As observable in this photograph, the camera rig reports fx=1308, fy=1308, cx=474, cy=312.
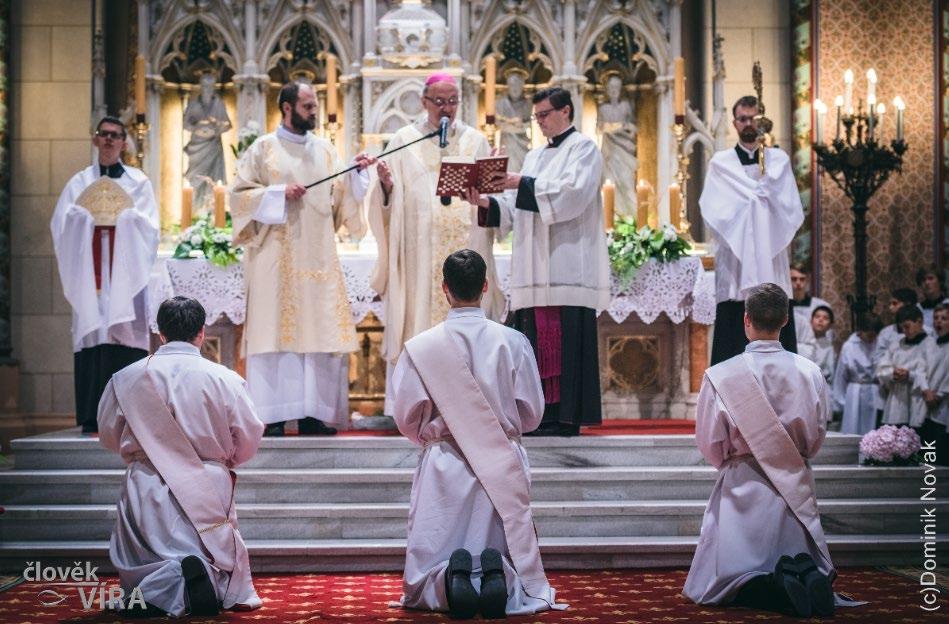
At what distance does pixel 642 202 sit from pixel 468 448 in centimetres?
487

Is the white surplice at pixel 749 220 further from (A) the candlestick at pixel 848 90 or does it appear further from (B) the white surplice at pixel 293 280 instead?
(A) the candlestick at pixel 848 90

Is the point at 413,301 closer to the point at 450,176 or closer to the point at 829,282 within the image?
the point at 450,176

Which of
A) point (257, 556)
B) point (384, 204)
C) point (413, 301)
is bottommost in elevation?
point (257, 556)

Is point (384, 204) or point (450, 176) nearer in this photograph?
point (450, 176)

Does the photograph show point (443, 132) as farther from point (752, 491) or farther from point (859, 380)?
point (859, 380)

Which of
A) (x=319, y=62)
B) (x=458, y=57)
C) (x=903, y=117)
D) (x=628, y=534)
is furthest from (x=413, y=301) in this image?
(x=903, y=117)

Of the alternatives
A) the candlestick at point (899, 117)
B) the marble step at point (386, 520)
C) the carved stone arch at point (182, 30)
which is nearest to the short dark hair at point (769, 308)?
the marble step at point (386, 520)

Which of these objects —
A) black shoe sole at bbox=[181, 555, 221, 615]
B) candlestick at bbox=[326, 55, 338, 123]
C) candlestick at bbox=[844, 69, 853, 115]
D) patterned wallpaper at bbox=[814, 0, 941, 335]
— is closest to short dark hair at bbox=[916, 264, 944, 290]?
patterned wallpaper at bbox=[814, 0, 941, 335]

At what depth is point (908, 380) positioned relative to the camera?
895cm

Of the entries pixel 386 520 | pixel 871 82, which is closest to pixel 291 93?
pixel 386 520

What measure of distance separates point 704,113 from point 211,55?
13.1 feet

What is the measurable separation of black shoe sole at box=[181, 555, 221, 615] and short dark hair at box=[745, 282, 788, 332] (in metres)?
2.37

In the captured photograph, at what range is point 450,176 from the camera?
6938 millimetres

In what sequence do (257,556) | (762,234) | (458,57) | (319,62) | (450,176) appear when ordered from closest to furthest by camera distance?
(257,556), (450,176), (762,234), (458,57), (319,62)
